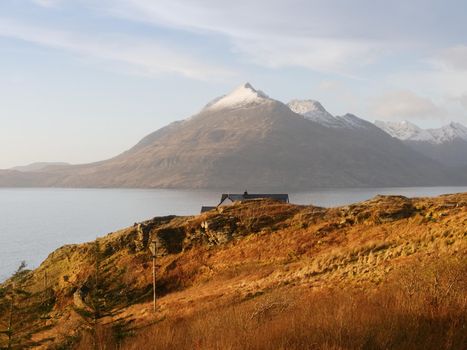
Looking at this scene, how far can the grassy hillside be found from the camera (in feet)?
23.0

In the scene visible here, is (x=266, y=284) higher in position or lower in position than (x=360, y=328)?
lower

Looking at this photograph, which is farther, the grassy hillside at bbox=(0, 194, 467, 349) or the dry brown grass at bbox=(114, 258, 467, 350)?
the grassy hillside at bbox=(0, 194, 467, 349)

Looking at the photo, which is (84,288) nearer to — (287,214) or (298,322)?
(287,214)

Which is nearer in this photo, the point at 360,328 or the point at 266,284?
the point at 360,328

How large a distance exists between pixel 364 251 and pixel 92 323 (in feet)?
58.0

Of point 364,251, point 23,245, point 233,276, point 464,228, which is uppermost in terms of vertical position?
point 464,228

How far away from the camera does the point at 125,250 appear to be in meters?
44.9

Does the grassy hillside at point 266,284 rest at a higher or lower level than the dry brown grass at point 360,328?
lower

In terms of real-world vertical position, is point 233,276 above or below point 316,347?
below

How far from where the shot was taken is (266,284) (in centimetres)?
2636

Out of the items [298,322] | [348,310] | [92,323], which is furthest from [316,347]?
[92,323]

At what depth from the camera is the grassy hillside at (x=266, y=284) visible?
7.01 metres

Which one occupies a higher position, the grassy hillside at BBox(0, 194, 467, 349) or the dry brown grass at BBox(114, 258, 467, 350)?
the dry brown grass at BBox(114, 258, 467, 350)

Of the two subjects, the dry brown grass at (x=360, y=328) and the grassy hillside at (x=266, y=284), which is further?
the grassy hillside at (x=266, y=284)
